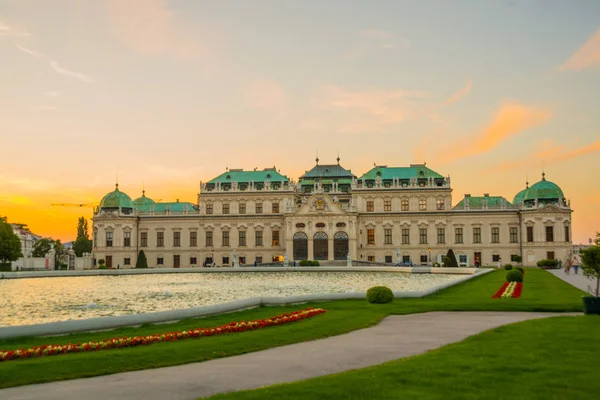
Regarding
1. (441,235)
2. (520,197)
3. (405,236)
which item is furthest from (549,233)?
(405,236)

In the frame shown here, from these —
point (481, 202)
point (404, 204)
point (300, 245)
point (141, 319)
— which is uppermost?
point (481, 202)

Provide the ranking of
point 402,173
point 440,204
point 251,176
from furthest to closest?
point 251,176
point 402,173
point 440,204

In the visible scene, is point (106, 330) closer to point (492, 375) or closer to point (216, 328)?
point (216, 328)

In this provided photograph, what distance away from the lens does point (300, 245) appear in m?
90.7

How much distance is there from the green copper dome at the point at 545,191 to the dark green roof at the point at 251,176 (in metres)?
38.1

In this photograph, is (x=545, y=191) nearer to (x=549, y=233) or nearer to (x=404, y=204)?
(x=549, y=233)

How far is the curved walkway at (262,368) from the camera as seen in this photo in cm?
1110

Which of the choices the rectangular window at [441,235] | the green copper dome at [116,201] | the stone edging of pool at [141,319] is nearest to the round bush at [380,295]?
the stone edging of pool at [141,319]

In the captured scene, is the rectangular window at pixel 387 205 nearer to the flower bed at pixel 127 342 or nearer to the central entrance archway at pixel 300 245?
the central entrance archway at pixel 300 245

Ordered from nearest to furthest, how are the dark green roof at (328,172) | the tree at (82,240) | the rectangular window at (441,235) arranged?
the rectangular window at (441,235), the dark green roof at (328,172), the tree at (82,240)

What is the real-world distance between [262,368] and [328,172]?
3510 inches

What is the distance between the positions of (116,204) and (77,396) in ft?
289

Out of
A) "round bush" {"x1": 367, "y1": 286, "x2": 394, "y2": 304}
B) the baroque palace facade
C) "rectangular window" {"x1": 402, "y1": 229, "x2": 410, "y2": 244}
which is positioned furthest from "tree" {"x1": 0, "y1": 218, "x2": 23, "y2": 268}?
"round bush" {"x1": 367, "y1": 286, "x2": 394, "y2": 304}

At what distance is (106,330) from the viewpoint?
1919 centimetres
